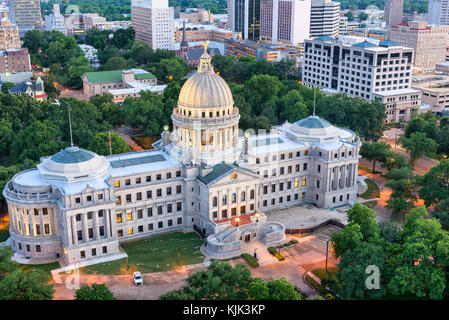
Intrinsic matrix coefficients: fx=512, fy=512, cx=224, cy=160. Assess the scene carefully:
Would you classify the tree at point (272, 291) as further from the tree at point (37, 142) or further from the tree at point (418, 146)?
the tree at point (418, 146)

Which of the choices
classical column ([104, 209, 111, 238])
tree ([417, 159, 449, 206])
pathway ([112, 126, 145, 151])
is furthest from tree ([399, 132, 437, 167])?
classical column ([104, 209, 111, 238])

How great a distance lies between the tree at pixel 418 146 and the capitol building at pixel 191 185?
24.2 m

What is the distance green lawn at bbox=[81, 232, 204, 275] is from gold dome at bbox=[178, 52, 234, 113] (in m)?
26.8

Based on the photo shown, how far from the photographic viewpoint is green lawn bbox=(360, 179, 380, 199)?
12062 cm

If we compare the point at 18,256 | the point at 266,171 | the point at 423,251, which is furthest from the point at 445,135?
the point at 18,256

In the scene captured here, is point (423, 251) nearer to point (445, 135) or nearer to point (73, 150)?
point (73, 150)

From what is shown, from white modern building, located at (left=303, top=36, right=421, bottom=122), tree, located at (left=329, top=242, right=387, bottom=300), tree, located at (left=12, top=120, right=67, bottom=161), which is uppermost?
white modern building, located at (left=303, top=36, right=421, bottom=122)

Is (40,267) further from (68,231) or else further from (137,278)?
(137,278)

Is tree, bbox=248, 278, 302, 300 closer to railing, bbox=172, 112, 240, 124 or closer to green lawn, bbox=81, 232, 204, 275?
Answer: green lawn, bbox=81, 232, 204, 275

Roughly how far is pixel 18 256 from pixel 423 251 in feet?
230

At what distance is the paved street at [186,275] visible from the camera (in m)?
83.9

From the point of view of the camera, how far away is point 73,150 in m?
95.9

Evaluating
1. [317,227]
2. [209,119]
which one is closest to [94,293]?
[209,119]

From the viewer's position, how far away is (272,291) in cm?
7288
